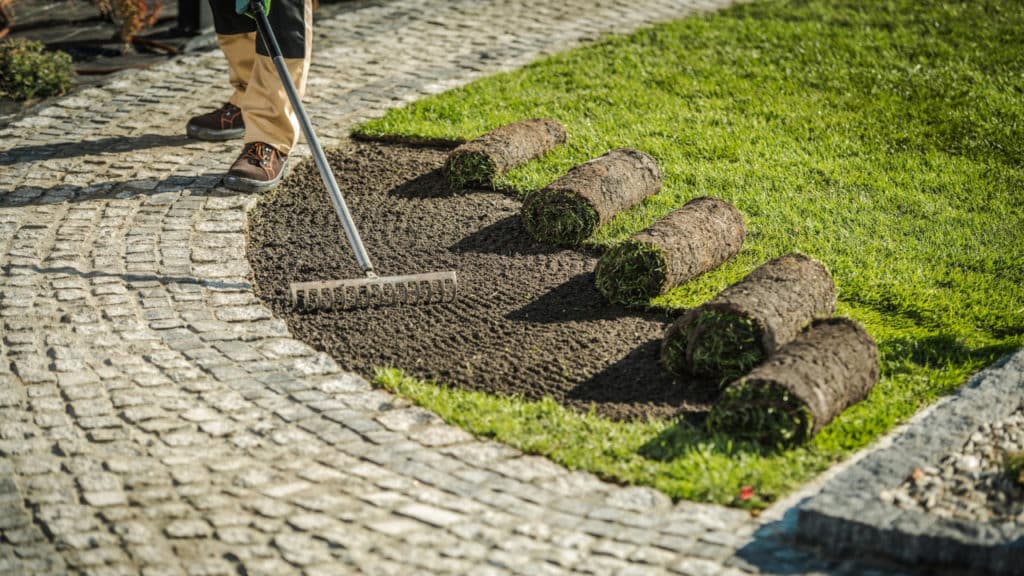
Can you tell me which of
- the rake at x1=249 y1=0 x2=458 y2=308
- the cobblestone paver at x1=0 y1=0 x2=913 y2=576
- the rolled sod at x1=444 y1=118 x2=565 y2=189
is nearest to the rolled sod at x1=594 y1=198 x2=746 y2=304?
the rake at x1=249 y1=0 x2=458 y2=308

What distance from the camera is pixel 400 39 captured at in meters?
10.8

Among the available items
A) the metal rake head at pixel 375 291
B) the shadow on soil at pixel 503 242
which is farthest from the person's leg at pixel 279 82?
the metal rake head at pixel 375 291

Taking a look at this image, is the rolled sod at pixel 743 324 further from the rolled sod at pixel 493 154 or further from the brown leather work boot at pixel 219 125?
the brown leather work boot at pixel 219 125

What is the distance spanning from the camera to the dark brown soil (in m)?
5.46

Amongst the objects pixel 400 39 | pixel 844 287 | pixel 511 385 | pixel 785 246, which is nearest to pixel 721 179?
pixel 785 246

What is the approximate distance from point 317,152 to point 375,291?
3.07ft

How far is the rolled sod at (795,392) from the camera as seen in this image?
475 centimetres

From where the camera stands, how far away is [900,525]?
13.4 ft

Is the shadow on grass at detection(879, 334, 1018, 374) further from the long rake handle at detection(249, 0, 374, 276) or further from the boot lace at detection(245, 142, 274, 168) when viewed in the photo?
the boot lace at detection(245, 142, 274, 168)

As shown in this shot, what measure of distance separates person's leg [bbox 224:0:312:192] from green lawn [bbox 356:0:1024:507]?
3.37 ft

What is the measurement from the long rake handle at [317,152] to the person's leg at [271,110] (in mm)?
410

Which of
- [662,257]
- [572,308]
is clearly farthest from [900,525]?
[572,308]

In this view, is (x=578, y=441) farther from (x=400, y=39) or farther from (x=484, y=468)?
(x=400, y=39)

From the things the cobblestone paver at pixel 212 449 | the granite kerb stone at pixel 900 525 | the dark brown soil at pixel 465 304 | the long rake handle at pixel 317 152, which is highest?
the long rake handle at pixel 317 152
